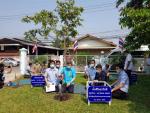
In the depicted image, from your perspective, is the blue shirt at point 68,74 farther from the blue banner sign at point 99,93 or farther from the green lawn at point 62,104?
the blue banner sign at point 99,93

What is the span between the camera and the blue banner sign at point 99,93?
12.6m

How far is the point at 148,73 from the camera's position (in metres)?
27.8

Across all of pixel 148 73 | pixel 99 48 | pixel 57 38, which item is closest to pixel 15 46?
pixel 99 48

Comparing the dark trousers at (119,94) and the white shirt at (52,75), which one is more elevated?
the white shirt at (52,75)

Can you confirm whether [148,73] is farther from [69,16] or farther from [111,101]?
[111,101]

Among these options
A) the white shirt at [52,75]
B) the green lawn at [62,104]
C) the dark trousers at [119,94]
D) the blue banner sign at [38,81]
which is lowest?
the green lawn at [62,104]

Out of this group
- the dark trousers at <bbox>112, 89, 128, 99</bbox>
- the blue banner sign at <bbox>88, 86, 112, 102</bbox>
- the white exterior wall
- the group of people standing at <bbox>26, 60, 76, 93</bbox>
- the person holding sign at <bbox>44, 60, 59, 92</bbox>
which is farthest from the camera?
the white exterior wall

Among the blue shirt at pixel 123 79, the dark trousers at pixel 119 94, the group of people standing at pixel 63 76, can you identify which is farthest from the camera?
the group of people standing at pixel 63 76

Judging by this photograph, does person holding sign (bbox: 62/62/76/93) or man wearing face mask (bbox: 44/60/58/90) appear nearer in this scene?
person holding sign (bbox: 62/62/76/93)

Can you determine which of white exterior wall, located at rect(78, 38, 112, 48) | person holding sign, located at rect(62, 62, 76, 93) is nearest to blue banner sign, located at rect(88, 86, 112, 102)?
person holding sign, located at rect(62, 62, 76, 93)

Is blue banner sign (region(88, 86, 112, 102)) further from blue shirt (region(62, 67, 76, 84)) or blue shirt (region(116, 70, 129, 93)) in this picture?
blue shirt (region(62, 67, 76, 84))

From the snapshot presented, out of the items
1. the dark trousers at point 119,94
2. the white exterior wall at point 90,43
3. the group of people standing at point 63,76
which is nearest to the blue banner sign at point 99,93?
the dark trousers at point 119,94

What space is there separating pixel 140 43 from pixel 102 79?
3.00m

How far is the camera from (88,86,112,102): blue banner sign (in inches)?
497
